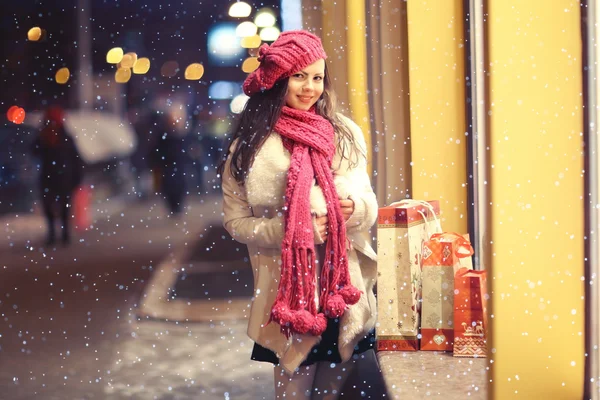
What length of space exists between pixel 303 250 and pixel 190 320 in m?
2.63

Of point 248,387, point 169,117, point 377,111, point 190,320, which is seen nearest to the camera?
point 377,111

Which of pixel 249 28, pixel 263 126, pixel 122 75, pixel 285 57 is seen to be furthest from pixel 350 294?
pixel 122 75

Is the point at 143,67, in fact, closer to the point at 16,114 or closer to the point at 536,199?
the point at 16,114

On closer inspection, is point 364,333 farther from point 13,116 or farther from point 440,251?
point 13,116

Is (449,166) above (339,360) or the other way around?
above

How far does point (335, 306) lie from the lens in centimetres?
150

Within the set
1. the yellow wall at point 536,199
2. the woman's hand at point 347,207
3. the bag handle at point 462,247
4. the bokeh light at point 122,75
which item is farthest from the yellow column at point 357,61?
the bokeh light at point 122,75

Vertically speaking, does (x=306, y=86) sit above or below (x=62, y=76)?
below

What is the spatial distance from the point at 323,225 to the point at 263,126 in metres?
0.24

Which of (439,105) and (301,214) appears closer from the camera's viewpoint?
(301,214)

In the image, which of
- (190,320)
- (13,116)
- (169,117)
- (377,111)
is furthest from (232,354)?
(13,116)

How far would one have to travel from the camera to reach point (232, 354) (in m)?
3.42

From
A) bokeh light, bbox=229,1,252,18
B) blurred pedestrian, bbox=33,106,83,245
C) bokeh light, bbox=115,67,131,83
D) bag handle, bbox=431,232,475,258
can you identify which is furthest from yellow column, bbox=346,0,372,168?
bokeh light, bbox=115,67,131,83

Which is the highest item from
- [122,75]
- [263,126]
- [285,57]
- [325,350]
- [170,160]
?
[122,75]
